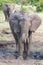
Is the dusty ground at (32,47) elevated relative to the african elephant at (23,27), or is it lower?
lower

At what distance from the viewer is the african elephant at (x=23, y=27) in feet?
29.6

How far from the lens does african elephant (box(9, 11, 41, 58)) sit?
29.6 feet

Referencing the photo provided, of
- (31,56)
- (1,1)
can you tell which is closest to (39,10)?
(1,1)

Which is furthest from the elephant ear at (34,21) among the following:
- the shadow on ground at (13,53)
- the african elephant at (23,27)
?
the shadow on ground at (13,53)

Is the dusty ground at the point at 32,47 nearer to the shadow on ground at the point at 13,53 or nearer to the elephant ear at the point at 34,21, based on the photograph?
the shadow on ground at the point at 13,53

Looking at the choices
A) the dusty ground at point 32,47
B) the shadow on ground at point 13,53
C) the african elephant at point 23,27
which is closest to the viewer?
the dusty ground at point 32,47

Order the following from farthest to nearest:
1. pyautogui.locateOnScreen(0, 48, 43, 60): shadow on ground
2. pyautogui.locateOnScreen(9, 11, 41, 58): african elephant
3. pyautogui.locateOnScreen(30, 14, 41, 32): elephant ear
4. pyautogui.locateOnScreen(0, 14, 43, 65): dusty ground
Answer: pyautogui.locateOnScreen(0, 48, 43, 60): shadow on ground
pyautogui.locateOnScreen(30, 14, 41, 32): elephant ear
pyautogui.locateOnScreen(9, 11, 41, 58): african elephant
pyautogui.locateOnScreen(0, 14, 43, 65): dusty ground

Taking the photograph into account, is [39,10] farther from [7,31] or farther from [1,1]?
[7,31]

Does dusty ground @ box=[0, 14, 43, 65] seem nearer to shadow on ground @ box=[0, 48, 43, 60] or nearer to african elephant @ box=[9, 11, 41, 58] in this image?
shadow on ground @ box=[0, 48, 43, 60]

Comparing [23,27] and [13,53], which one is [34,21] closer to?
[23,27]

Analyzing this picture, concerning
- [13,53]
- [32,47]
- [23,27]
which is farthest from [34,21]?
[32,47]

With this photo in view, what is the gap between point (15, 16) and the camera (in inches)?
372

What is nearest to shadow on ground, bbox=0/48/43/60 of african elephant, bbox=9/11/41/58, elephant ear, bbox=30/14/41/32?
african elephant, bbox=9/11/41/58

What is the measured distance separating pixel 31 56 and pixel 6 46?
2047 millimetres
